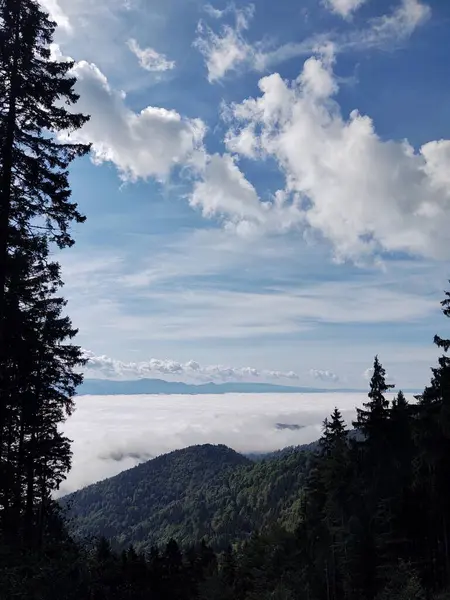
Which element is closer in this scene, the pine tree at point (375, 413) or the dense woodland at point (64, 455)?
the dense woodland at point (64, 455)

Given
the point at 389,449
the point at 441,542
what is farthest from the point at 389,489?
the point at 441,542

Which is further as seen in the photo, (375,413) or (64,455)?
(375,413)

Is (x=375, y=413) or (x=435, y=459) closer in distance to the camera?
(x=435, y=459)

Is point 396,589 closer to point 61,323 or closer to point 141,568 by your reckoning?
point 61,323

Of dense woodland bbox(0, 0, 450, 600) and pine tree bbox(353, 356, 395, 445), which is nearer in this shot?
dense woodland bbox(0, 0, 450, 600)

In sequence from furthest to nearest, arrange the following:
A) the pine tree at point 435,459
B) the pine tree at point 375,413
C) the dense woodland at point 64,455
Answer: the pine tree at point 375,413, the pine tree at point 435,459, the dense woodland at point 64,455

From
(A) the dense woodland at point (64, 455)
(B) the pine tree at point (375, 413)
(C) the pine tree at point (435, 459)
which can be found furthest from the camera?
(B) the pine tree at point (375, 413)

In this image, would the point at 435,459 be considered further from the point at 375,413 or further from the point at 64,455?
the point at 64,455

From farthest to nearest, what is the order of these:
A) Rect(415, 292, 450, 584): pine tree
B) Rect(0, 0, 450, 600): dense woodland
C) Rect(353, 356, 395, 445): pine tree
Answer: Rect(353, 356, 395, 445): pine tree
Rect(415, 292, 450, 584): pine tree
Rect(0, 0, 450, 600): dense woodland

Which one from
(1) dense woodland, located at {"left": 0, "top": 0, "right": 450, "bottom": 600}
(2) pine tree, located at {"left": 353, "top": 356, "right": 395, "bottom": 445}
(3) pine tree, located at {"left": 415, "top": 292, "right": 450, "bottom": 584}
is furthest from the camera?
(2) pine tree, located at {"left": 353, "top": 356, "right": 395, "bottom": 445}

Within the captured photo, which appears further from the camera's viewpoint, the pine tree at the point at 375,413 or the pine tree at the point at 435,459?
the pine tree at the point at 375,413

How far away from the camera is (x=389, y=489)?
37.9 m

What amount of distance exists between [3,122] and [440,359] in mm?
23149

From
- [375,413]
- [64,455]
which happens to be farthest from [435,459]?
[64,455]
